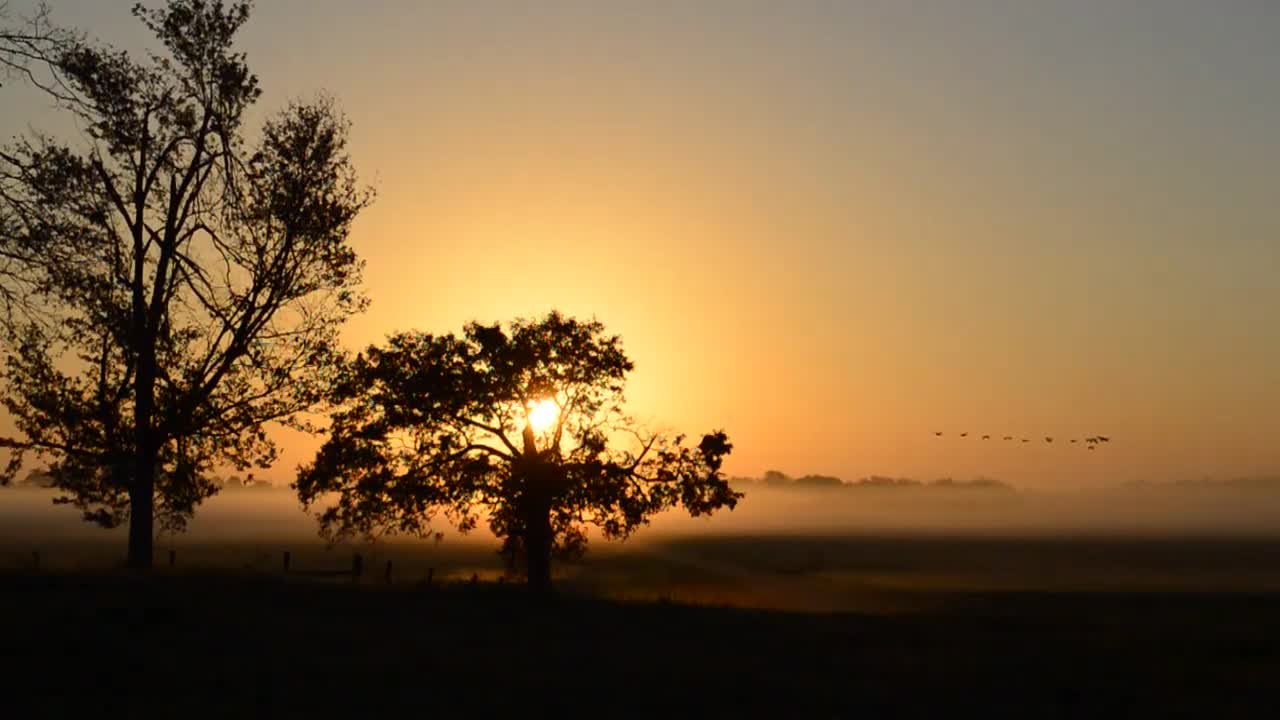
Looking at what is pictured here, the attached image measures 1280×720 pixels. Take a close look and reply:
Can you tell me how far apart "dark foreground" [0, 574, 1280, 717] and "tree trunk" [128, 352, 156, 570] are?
3.05 m

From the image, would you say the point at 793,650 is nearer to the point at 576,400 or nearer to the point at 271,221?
the point at 576,400

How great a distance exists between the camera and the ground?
790 inches

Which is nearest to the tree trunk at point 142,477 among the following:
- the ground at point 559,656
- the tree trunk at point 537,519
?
the ground at point 559,656

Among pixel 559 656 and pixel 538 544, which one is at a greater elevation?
pixel 538 544

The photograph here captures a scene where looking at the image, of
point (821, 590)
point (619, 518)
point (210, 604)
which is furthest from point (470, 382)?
point (821, 590)

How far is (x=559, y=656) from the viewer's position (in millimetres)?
24844

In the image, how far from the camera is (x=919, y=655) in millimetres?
25750

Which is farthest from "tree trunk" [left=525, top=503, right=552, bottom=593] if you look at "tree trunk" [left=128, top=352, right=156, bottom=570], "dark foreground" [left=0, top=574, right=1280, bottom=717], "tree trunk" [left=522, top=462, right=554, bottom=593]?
"tree trunk" [left=128, top=352, right=156, bottom=570]

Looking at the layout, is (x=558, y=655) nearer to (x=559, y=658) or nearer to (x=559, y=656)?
(x=559, y=656)

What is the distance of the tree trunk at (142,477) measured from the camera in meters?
35.7

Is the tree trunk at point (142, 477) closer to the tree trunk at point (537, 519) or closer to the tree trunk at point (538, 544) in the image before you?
the tree trunk at point (537, 519)

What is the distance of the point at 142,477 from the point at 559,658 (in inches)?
743

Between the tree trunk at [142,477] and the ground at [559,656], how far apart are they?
1328 millimetres

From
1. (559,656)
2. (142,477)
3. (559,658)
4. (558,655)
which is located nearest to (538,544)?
(142,477)
